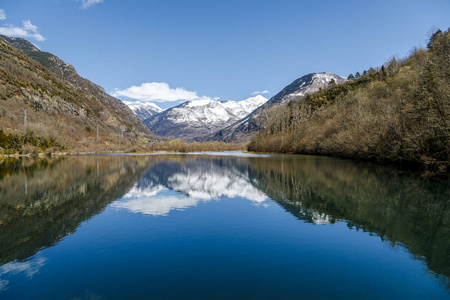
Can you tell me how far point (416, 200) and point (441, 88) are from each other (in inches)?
713

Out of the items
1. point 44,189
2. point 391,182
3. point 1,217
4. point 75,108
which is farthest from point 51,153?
point 391,182

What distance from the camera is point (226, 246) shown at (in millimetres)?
10594

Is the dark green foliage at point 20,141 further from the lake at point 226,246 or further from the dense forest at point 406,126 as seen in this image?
the dense forest at point 406,126

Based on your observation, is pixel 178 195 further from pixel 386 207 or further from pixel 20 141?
pixel 20 141

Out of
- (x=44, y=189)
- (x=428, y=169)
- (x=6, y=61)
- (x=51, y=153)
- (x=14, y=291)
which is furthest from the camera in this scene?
(x=6, y=61)

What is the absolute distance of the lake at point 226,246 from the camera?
737 centimetres

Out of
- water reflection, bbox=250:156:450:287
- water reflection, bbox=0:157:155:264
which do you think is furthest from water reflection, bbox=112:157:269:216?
water reflection, bbox=250:156:450:287

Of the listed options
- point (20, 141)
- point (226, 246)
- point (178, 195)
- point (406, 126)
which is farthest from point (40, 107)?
point (226, 246)

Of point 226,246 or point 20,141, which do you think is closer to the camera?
point 226,246

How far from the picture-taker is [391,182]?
26625 mm

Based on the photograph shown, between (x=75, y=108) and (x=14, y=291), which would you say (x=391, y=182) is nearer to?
(x=14, y=291)

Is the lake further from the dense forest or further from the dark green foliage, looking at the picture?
the dark green foliage

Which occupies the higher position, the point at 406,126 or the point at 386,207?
the point at 406,126

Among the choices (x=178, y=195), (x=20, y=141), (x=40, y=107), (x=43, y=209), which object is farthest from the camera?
(x=40, y=107)
